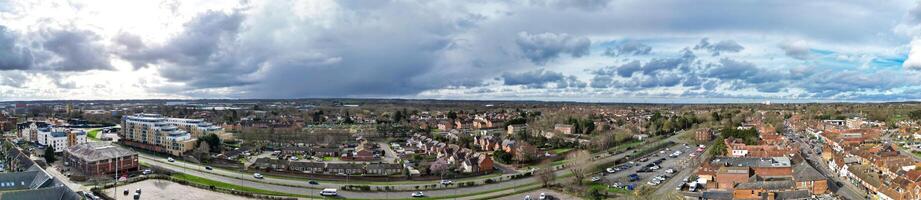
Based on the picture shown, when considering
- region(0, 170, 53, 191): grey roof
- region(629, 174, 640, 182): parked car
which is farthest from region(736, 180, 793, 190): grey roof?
region(0, 170, 53, 191): grey roof

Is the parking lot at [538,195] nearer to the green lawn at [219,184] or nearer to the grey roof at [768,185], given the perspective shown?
the grey roof at [768,185]

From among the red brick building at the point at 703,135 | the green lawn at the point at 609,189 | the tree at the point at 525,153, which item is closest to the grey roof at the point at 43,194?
the green lawn at the point at 609,189

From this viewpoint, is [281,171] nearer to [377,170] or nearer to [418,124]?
[377,170]

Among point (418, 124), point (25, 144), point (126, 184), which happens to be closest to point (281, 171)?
point (126, 184)

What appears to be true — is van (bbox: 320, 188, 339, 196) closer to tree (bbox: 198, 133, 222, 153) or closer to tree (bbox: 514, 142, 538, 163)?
tree (bbox: 514, 142, 538, 163)

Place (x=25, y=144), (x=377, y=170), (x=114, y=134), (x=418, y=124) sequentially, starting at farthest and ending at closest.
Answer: (x=418, y=124) → (x=114, y=134) → (x=25, y=144) → (x=377, y=170)

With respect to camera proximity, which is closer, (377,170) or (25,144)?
(377,170)
